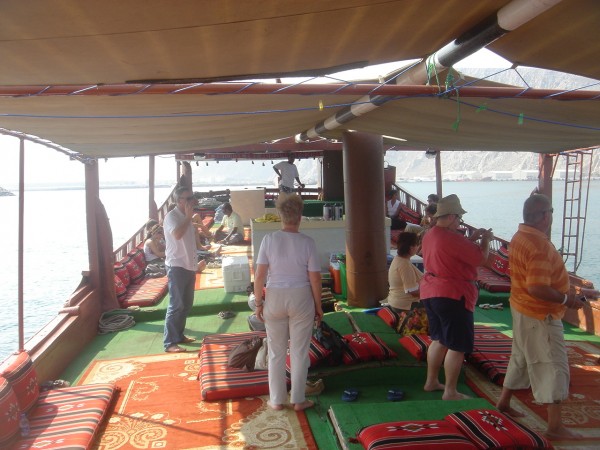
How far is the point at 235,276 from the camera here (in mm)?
6977

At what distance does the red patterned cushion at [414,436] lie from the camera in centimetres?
259

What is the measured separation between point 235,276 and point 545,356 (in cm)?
461

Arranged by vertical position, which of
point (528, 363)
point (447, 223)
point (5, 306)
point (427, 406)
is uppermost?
point (447, 223)

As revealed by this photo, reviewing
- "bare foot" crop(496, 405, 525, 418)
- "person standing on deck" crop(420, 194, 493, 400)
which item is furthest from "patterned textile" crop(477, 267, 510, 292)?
"person standing on deck" crop(420, 194, 493, 400)

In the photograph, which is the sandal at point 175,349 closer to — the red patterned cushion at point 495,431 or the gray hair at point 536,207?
the red patterned cushion at point 495,431

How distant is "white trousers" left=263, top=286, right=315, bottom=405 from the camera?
3201 millimetres

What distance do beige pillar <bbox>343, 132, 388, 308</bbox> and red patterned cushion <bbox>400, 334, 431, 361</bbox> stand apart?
1.62 m

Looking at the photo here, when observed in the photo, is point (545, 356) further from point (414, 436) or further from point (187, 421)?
point (187, 421)

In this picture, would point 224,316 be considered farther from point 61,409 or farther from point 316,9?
point 316,9

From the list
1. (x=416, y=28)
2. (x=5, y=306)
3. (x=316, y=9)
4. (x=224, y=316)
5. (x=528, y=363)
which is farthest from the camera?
(x=5, y=306)

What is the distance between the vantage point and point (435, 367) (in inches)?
143

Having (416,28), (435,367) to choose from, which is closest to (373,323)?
(435,367)

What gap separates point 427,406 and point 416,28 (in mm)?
2200

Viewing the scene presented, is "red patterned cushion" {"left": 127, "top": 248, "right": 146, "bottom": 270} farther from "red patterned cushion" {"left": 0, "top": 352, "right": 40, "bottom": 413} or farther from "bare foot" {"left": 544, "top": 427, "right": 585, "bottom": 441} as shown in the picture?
"bare foot" {"left": 544, "top": 427, "right": 585, "bottom": 441}
